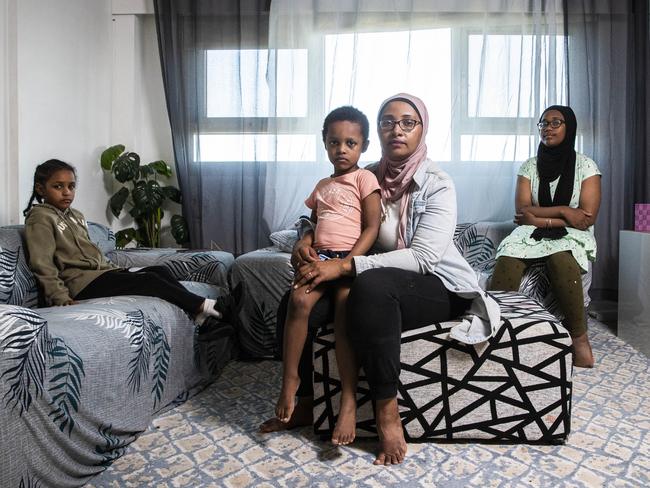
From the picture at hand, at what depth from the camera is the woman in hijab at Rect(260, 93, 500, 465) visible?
1350 millimetres

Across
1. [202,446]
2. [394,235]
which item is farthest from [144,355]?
[394,235]

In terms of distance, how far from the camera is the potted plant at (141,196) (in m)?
3.09

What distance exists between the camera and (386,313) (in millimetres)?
1349

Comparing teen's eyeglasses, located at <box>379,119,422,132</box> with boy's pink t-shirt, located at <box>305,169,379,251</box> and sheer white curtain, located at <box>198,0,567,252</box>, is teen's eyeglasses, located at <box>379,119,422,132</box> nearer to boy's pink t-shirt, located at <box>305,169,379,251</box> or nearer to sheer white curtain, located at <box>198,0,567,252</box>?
boy's pink t-shirt, located at <box>305,169,379,251</box>

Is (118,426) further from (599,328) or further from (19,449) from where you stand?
(599,328)

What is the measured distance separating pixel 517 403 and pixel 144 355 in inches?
44.8

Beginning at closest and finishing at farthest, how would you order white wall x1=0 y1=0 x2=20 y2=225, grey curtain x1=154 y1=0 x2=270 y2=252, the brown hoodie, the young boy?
the young boy < the brown hoodie < white wall x1=0 y1=0 x2=20 y2=225 < grey curtain x1=154 y1=0 x2=270 y2=252

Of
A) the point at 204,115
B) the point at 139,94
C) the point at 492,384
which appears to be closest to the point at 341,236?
the point at 492,384

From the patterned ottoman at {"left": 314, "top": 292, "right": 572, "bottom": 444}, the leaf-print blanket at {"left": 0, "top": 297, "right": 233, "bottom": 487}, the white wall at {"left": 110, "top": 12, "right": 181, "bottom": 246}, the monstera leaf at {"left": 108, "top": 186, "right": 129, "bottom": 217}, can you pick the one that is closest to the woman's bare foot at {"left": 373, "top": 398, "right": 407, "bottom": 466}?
the patterned ottoman at {"left": 314, "top": 292, "right": 572, "bottom": 444}

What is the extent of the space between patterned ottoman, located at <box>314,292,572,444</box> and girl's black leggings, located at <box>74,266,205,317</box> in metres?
0.78

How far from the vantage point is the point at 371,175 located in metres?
1.68

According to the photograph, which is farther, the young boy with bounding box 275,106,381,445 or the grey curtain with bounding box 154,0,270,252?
the grey curtain with bounding box 154,0,270,252

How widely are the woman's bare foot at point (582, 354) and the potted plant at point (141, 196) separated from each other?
239cm

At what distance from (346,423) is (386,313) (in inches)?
13.4
